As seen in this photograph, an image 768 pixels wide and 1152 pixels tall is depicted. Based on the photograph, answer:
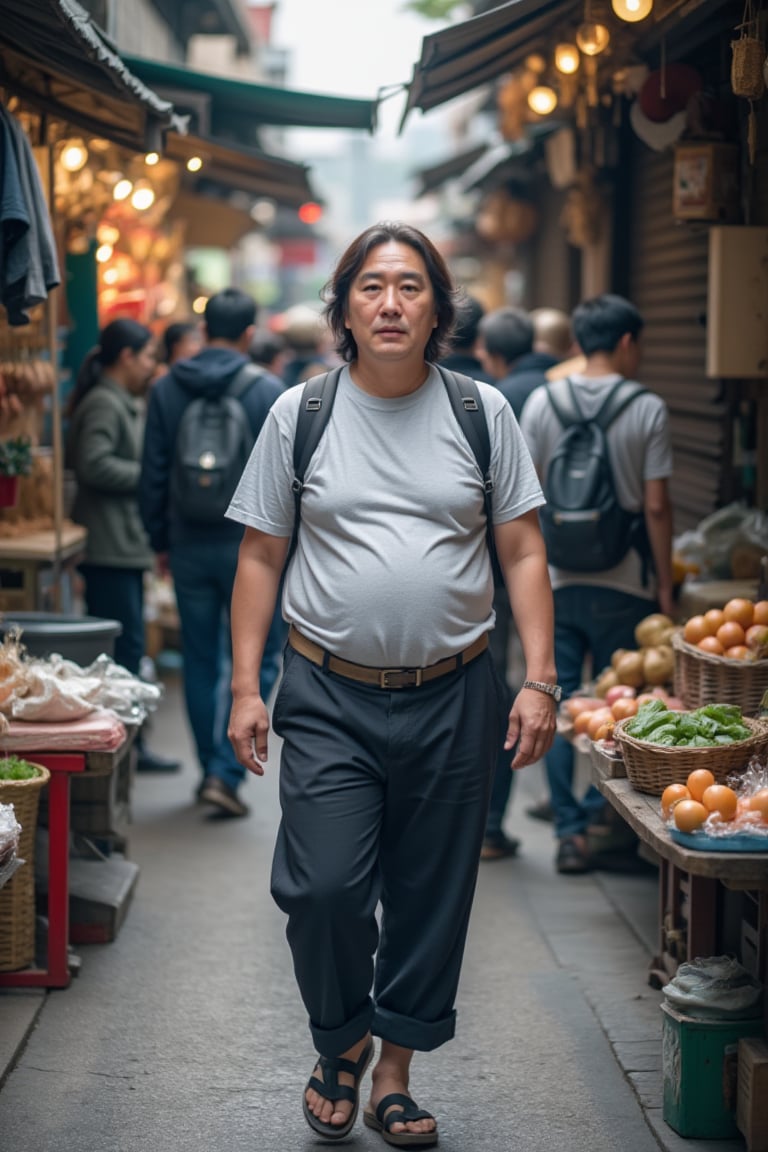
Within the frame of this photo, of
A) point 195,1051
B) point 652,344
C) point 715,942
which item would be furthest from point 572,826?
point 652,344

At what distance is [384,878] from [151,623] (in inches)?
269

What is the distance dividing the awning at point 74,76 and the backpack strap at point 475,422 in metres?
1.94

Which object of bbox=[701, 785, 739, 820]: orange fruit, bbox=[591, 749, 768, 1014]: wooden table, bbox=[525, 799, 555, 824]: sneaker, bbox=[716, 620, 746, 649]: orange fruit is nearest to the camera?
bbox=[591, 749, 768, 1014]: wooden table

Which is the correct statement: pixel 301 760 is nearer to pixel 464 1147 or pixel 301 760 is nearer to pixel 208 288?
pixel 464 1147

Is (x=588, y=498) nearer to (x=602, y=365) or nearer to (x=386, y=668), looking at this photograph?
(x=602, y=365)

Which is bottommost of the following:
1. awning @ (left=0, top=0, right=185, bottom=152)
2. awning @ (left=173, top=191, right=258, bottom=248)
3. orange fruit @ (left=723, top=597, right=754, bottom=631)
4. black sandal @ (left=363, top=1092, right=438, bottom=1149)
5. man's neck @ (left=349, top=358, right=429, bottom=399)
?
black sandal @ (left=363, top=1092, right=438, bottom=1149)

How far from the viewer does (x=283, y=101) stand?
32.0ft

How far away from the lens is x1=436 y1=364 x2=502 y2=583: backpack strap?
4262 millimetres

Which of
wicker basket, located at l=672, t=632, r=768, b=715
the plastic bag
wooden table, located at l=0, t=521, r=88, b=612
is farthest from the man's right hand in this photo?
wooden table, located at l=0, t=521, r=88, b=612

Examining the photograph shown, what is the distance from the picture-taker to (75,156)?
9453mm

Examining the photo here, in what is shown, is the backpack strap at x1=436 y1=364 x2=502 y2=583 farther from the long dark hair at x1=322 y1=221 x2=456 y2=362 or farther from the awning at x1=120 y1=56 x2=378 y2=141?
the awning at x1=120 y1=56 x2=378 y2=141

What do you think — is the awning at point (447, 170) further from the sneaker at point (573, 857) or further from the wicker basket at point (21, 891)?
the wicker basket at point (21, 891)

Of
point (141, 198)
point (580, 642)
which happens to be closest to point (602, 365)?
point (580, 642)

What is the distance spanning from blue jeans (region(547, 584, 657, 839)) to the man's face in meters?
2.67
